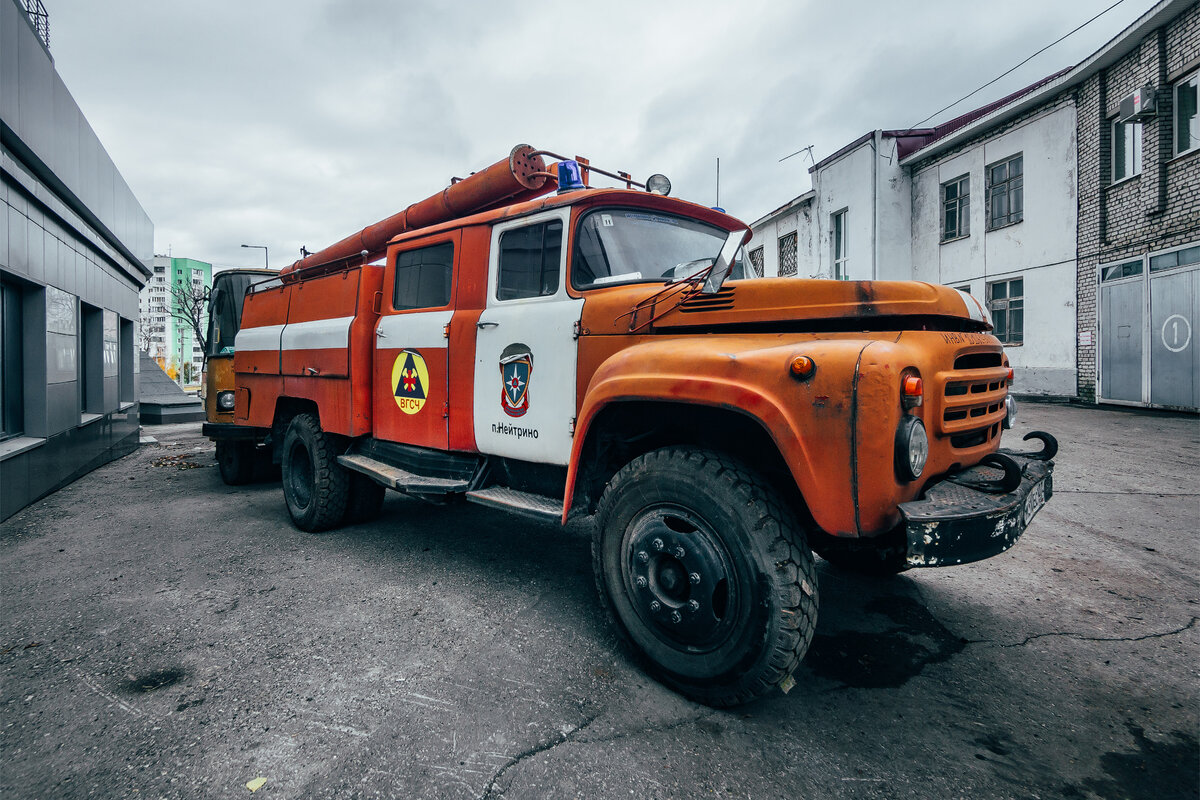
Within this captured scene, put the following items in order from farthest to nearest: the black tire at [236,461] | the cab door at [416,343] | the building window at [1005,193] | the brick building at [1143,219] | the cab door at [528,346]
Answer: the building window at [1005,193], the brick building at [1143,219], the black tire at [236,461], the cab door at [416,343], the cab door at [528,346]

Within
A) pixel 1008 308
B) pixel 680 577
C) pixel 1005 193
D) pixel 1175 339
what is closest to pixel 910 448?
pixel 680 577

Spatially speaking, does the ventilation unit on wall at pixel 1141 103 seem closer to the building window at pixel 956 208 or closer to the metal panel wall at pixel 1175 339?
the metal panel wall at pixel 1175 339

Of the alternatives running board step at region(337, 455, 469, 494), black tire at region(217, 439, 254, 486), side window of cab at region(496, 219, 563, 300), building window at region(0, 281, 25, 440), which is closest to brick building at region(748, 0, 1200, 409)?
side window of cab at region(496, 219, 563, 300)

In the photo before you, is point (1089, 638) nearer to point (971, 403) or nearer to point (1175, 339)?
point (971, 403)

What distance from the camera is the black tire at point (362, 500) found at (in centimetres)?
504

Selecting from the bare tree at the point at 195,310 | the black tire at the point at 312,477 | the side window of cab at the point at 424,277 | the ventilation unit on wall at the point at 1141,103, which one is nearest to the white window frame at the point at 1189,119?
the ventilation unit on wall at the point at 1141,103

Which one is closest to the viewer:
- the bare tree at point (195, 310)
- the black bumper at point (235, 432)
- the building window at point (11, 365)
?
the black bumper at point (235, 432)

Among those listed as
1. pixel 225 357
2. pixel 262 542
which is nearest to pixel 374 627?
pixel 262 542

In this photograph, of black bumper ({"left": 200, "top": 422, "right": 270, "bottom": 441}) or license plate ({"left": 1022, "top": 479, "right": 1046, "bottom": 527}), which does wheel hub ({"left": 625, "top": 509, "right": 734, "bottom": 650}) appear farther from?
black bumper ({"left": 200, "top": 422, "right": 270, "bottom": 441})

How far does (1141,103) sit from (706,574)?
1426 cm

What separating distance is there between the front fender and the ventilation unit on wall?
13.5 meters

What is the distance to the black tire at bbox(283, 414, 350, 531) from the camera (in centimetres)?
482

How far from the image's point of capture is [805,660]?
9.23 ft

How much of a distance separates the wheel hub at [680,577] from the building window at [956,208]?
54.8 ft
